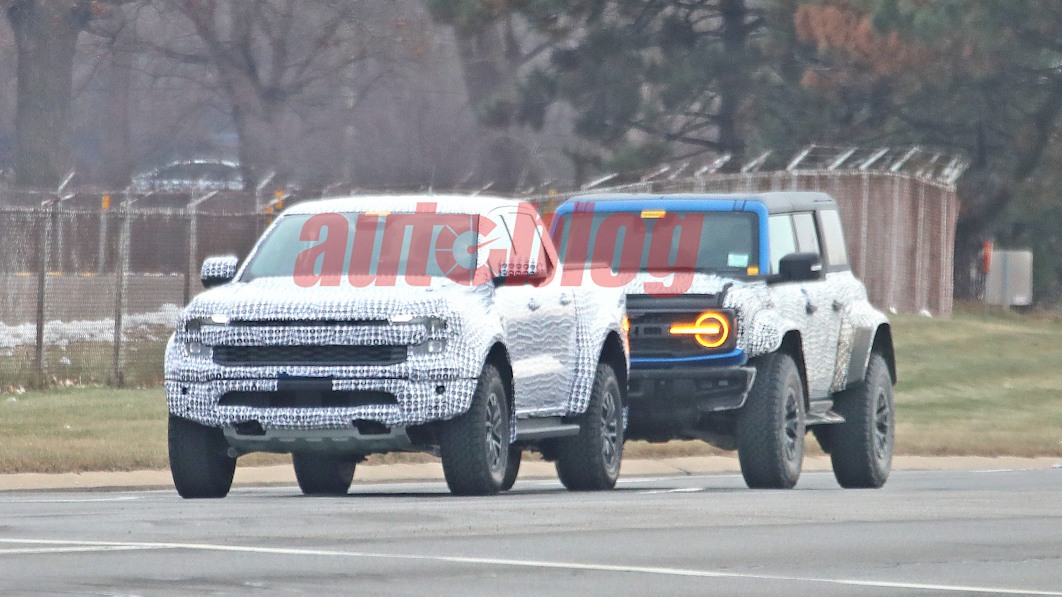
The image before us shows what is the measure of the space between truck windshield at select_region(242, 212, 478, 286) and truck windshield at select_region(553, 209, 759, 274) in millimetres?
1841

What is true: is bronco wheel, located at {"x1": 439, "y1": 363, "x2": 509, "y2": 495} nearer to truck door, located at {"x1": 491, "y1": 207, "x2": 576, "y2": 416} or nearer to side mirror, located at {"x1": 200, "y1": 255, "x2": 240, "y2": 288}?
truck door, located at {"x1": 491, "y1": 207, "x2": 576, "y2": 416}

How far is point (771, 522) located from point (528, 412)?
272 centimetres

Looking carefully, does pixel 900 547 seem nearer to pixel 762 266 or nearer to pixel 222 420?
pixel 222 420

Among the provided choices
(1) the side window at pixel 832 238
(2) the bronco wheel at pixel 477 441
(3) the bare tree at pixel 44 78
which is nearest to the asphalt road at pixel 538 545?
(2) the bronco wheel at pixel 477 441

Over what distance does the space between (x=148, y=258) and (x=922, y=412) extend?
13421 mm

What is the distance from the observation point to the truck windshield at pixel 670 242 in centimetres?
1566

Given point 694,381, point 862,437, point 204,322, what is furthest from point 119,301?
point 204,322

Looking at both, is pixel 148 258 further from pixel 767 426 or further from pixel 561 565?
pixel 561 565

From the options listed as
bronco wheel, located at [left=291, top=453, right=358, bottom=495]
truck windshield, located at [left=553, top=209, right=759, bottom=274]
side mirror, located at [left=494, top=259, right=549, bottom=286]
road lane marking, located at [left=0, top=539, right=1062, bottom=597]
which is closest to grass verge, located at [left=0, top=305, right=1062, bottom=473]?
bronco wheel, located at [left=291, top=453, right=358, bottom=495]

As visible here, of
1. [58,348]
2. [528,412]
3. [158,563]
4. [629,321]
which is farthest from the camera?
[58,348]

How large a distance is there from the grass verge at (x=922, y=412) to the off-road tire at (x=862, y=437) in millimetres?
3507

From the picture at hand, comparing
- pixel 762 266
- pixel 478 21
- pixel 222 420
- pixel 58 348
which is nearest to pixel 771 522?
pixel 222 420

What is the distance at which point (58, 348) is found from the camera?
24.2 metres

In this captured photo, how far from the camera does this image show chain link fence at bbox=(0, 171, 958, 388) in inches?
936
